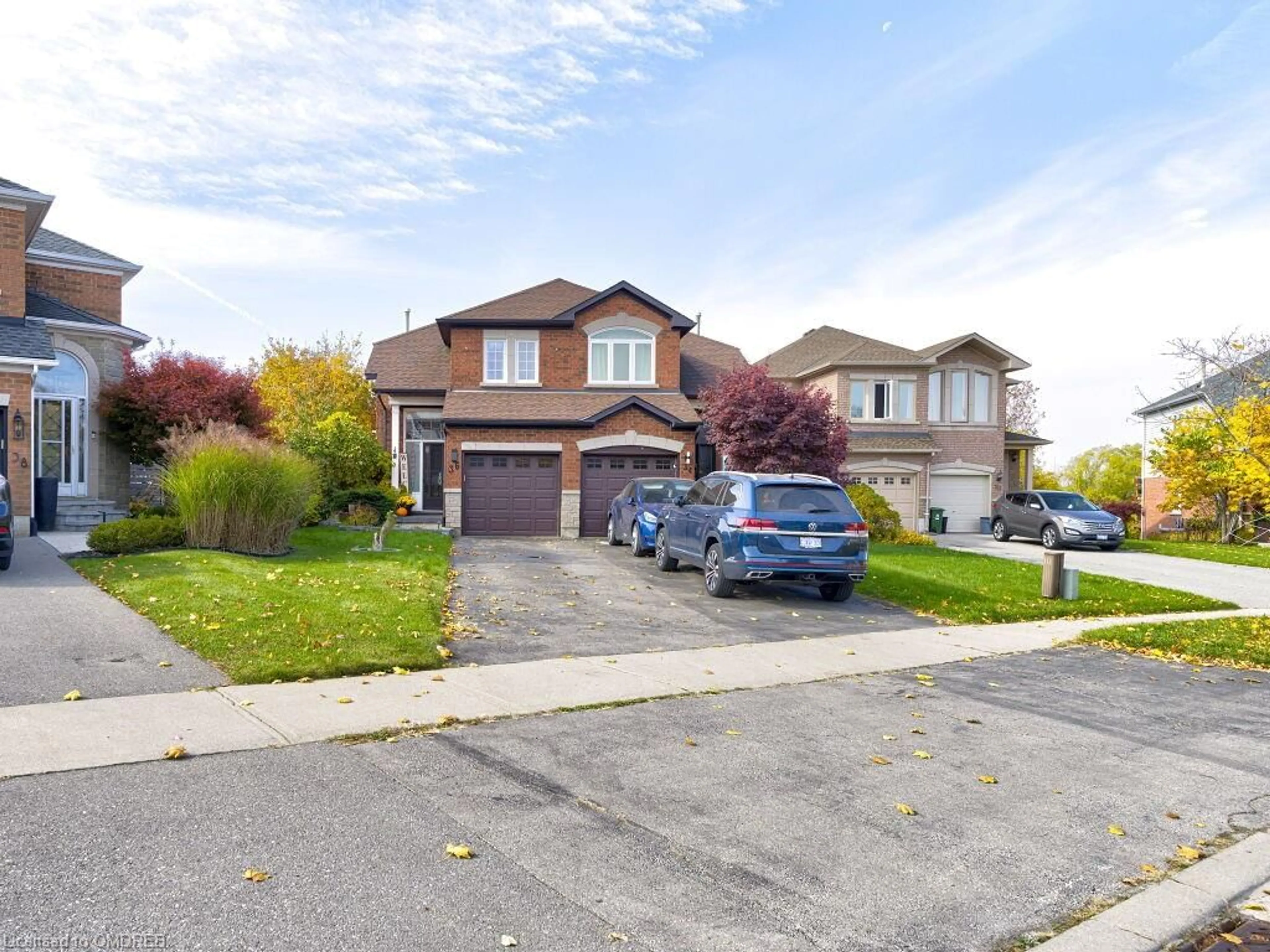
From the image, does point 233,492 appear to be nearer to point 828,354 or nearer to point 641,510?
point 641,510

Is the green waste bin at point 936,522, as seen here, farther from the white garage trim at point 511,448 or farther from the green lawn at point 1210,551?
the white garage trim at point 511,448

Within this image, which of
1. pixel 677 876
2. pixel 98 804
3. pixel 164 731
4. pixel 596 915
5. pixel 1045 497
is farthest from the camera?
pixel 1045 497

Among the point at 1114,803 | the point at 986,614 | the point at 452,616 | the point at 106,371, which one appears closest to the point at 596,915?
the point at 1114,803

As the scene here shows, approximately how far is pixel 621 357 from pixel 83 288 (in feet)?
46.2

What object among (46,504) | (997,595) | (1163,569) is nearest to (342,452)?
(46,504)

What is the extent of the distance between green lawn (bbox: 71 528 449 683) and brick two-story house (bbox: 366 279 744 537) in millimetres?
9616

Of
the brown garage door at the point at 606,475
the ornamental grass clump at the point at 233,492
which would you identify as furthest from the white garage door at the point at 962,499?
the ornamental grass clump at the point at 233,492

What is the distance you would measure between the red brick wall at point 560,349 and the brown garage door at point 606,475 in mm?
3002

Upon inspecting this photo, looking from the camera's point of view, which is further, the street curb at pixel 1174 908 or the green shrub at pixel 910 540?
the green shrub at pixel 910 540

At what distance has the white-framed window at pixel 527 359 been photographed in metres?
27.3

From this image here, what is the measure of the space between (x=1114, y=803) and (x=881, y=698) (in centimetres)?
252

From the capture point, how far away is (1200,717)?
24.5ft

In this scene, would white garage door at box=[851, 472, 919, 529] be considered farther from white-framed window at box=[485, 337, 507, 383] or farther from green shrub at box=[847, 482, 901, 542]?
white-framed window at box=[485, 337, 507, 383]

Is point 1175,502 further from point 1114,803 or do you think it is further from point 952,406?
point 1114,803
